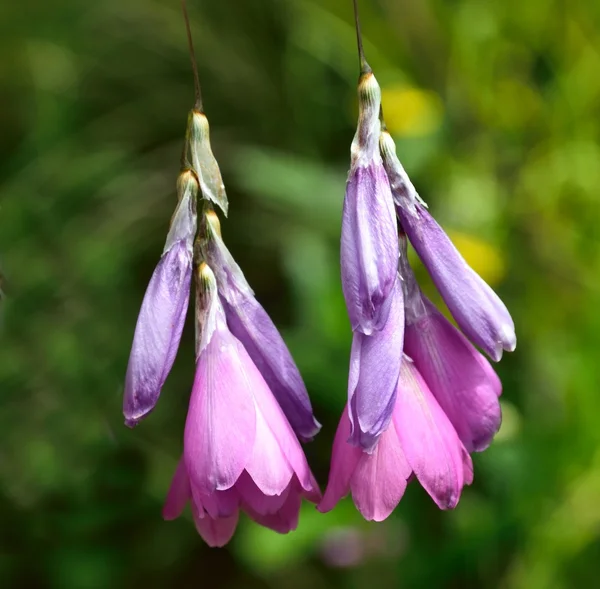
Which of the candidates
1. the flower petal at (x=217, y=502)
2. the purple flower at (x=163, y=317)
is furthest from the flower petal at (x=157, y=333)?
the flower petal at (x=217, y=502)

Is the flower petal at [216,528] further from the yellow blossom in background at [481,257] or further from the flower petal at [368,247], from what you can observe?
the yellow blossom in background at [481,257]

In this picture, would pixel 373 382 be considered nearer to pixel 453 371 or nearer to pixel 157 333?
pixel 453 371

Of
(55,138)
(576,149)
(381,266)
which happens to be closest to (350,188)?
(381,266)

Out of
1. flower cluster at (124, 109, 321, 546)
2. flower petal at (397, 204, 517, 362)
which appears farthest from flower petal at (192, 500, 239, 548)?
flower petal at (397, 204, 517, 362)

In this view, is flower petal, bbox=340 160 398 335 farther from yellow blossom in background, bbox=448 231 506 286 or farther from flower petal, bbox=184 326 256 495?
yellow blossom in background, bbox=448 231 506 286

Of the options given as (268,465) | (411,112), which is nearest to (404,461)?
(268,465)

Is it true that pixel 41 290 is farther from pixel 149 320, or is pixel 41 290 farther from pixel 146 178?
pixel 149 320

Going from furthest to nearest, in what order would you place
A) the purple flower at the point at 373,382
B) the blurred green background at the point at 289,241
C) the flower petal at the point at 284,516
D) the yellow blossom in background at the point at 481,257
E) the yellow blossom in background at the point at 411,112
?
the yellow blossom in background at the point at 411,112
the yellow blossom in background at the point at 481,257
the blurred green background at the point at 289,241
the flower petal at the point at 284,516
the purple flower at the point at 373,382
